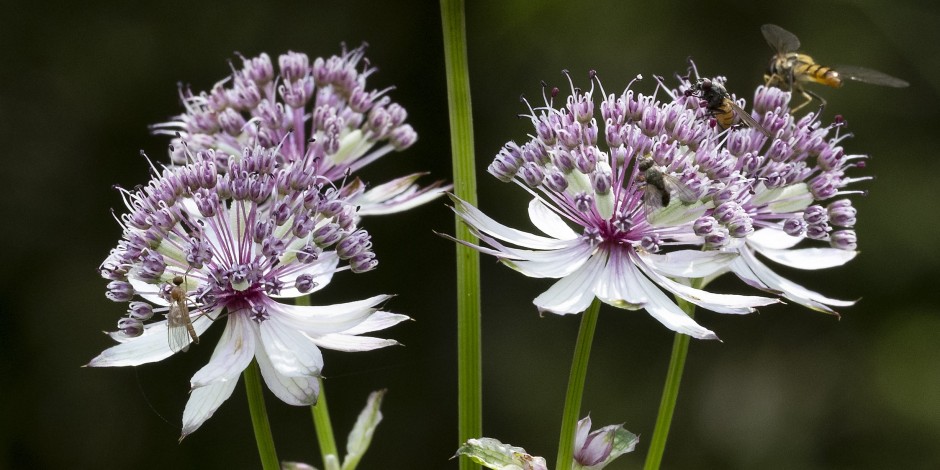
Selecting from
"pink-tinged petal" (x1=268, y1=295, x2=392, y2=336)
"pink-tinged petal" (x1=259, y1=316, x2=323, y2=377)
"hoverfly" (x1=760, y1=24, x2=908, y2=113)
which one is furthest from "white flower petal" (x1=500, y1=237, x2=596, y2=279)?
"hoverfly" (x1=760, y1=24, x2=908, y2=113)

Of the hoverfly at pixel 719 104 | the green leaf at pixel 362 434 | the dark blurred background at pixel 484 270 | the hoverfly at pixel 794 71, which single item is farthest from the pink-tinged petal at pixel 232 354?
the dark blurred background at pixel 484 270

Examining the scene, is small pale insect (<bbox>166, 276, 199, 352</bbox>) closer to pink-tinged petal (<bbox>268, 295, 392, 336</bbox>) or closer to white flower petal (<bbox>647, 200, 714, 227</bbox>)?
pink-tinged petal (<bbox>268, 295, 392, 336</bbox>)

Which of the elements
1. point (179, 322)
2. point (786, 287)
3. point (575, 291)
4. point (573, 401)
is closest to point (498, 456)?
point (573, 401)

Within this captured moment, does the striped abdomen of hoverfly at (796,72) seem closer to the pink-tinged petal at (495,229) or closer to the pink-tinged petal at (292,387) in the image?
the pink-tinged petal at (495,229)

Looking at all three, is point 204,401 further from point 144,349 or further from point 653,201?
point 653,201

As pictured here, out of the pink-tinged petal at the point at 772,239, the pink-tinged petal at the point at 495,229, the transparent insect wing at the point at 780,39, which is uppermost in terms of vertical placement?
the transparent insect wing at the point at 780,39

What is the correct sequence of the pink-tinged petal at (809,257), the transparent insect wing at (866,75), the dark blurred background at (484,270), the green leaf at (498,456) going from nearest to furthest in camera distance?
the green leaf at (498,456) → the pink-tinged petal at (809,257) → the transparent insect wing at (866,75) → the dark blurred background at (484,270)

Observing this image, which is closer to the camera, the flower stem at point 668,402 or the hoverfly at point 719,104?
the flower stem at point 668,402
